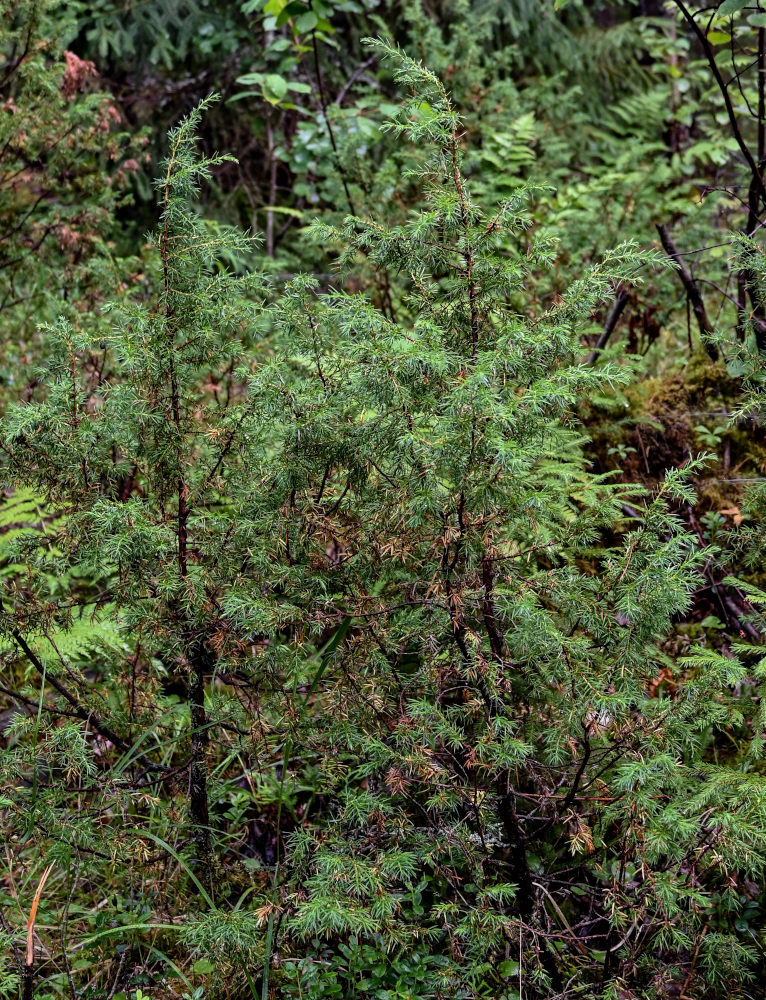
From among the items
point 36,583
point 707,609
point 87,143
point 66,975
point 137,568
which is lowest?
point 66,975

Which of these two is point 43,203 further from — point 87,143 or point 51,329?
point 51,329

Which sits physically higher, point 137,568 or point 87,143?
point 87,143

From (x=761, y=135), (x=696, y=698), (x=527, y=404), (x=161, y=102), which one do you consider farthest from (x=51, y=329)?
(x=161, y=102)

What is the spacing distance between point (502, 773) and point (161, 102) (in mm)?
6486

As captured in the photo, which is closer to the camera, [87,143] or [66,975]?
[66,975]

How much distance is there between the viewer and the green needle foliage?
83.8 inches

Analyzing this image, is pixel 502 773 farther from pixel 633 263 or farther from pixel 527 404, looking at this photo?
pixel 633 263

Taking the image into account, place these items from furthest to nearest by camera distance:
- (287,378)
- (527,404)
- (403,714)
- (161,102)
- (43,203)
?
1. (161,102)
2. (43,203)
3. (287,378)
4. (403,714)
5. (527,404)

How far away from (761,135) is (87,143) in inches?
151

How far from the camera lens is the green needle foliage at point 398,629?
83.8 inches

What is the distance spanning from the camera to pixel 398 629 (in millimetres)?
2357

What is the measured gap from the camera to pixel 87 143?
Answer: 525 cm

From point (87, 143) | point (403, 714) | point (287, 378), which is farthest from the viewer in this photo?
point (87, 143)

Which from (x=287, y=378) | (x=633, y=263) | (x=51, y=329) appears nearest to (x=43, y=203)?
(x=51, y=329)
